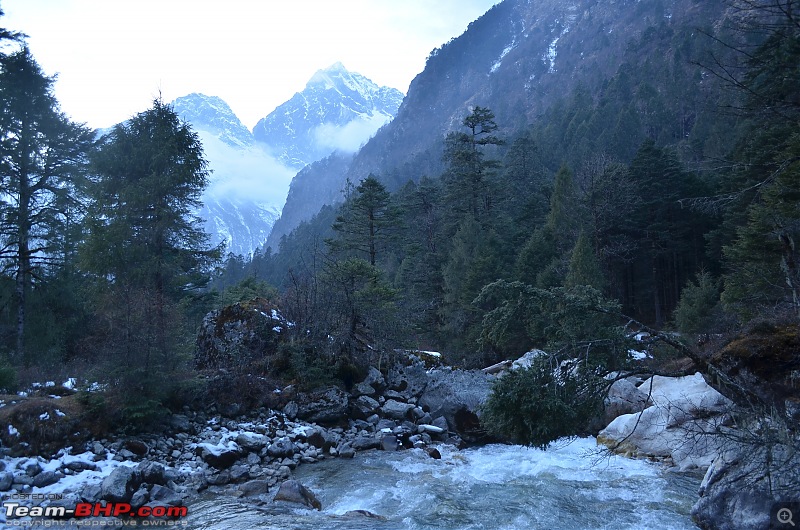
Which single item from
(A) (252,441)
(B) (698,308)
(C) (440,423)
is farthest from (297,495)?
(B) (698,308)

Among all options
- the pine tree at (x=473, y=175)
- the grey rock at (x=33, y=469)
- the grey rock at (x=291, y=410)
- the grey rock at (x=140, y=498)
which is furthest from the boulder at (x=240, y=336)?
the pine tree at (x=473, y=175)

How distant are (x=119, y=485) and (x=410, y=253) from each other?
2512cm

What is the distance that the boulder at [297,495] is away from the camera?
27.1 feet

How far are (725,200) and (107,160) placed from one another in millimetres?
17579

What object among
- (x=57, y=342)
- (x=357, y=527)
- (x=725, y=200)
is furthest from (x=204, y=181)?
(x=725, y=200)

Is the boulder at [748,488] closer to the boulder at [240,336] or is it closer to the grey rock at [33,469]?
the grey rock at [33,469]

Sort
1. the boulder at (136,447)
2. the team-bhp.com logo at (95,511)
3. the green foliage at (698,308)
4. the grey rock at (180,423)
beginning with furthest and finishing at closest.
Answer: the green foliage at (698,308), the grey rock at (180,423), the boulder at (136,447), the team-bhp.com logo at (95,511)

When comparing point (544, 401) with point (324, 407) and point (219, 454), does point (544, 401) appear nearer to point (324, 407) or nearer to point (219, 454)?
point (219, 454)

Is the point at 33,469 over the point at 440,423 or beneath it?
over

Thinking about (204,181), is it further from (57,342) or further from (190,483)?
(190,483)

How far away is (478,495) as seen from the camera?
9.04m

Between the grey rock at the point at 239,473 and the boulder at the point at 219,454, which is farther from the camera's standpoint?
the boulder at the point at 219,454

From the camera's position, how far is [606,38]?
110m

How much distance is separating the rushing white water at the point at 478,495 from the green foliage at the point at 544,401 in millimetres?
2518
